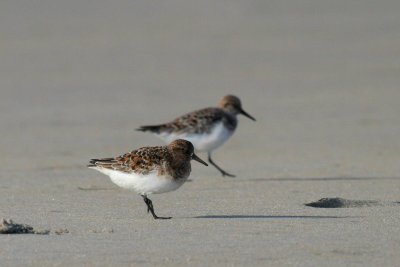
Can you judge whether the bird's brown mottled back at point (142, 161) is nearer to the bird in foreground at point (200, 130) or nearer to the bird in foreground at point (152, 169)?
the bird in foreground at point (152, 169)

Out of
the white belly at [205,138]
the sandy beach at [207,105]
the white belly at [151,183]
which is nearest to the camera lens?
the sandy beach at [207,105]

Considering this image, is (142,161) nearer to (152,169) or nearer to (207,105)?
→ (152,169)

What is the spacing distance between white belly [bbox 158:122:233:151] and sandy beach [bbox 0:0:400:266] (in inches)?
10.9

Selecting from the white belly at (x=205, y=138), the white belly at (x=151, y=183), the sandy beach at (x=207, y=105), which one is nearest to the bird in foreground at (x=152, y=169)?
the white belly at (x=151, y=183)

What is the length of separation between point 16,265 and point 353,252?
2051 mm

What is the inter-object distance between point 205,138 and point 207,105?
4.71 m

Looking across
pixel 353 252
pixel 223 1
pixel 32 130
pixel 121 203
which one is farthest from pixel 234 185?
pixel 223 1

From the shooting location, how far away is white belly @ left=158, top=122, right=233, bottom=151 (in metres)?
12.3

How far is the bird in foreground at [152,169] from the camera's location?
8703 millimetres

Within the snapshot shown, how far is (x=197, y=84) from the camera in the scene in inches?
734

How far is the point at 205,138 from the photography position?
1230 centimetres

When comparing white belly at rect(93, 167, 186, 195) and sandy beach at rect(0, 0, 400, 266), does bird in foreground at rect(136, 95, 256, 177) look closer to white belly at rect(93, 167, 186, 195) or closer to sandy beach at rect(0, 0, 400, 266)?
sandy beach at rect(0, 0, 400, 266)

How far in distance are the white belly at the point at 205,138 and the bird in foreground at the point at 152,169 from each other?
3144mm

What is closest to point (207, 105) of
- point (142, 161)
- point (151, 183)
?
point (142, 161)
